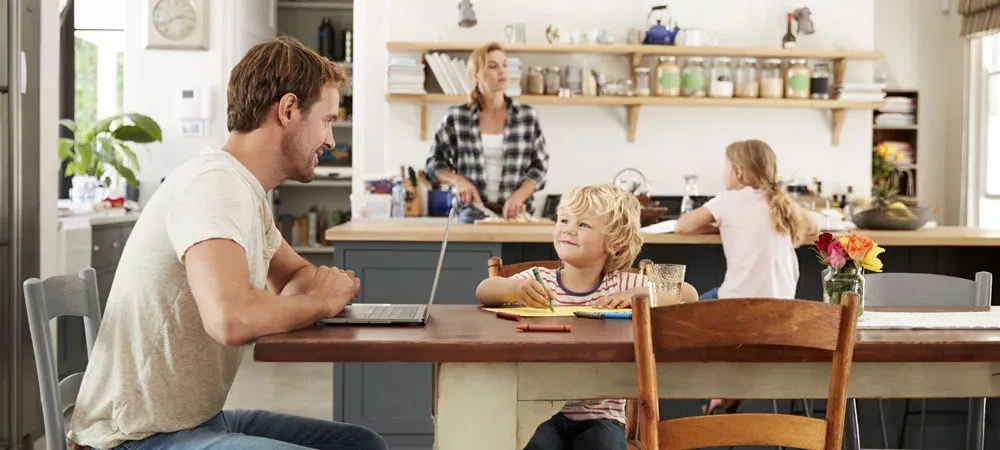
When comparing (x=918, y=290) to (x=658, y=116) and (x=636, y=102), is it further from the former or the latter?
(x=658, y=116)

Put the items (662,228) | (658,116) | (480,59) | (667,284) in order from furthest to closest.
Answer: (658,116) → (480,59) → (662,228) → (667,284)

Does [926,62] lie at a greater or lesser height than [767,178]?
greater

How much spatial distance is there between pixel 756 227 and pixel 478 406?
1949mm

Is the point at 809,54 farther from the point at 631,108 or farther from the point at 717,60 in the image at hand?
the point at 631,108

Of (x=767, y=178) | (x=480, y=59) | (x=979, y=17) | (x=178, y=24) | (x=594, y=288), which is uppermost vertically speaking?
(x=979, y=17)

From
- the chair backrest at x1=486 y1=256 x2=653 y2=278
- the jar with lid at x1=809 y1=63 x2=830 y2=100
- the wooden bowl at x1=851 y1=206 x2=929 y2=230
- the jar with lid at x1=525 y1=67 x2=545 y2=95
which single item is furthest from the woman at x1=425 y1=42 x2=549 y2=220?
the jar with lid at x1=809 y1=63 x2=830 y2=100

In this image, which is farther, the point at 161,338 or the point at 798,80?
the point at 798,80

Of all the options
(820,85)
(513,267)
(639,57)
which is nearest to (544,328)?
(513,267)

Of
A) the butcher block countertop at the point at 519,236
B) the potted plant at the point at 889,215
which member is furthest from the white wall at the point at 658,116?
the butcher block countertop at the point at 519,236

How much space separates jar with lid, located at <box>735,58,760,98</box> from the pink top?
2920mm

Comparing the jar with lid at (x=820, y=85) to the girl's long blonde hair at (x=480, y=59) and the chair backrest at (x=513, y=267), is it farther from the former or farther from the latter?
the chair backrest at (x=513, y=267)

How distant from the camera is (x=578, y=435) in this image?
203 cm

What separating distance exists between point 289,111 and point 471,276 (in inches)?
72.2

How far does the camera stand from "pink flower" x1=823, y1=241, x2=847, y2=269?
1.95m
